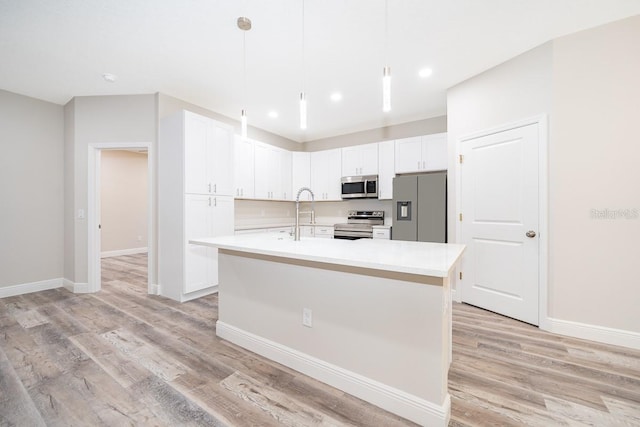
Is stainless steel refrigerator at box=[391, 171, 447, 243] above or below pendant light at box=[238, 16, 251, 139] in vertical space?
below

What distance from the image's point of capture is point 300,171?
5773 millimetres

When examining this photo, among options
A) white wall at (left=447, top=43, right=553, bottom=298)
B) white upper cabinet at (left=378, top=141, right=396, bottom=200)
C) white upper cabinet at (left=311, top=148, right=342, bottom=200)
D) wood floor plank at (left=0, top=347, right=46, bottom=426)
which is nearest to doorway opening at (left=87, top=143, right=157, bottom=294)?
wood floor plank at (left=0, top=347, right=46, bottom=426)

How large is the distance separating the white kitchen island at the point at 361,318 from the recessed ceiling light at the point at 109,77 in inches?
102

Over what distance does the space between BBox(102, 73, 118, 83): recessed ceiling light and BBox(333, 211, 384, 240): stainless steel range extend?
392 cm

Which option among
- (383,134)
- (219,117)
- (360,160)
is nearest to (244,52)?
(219,117)

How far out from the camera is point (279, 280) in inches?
82.1

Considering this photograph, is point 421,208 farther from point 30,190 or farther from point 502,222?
point 30,190

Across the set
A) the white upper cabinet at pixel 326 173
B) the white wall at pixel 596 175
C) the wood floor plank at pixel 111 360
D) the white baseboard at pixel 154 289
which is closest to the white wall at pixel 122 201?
the white baseboard at pixel 154 289

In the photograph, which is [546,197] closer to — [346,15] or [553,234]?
[553,234]

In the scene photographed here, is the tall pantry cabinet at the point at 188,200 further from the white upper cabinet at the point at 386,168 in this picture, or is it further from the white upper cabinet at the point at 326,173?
the white upper cabinet at the point at 386,168

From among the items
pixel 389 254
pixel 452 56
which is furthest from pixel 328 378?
pixel 452 56

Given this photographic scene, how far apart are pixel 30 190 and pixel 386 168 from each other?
5.38 metres

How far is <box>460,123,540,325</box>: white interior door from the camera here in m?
2.76

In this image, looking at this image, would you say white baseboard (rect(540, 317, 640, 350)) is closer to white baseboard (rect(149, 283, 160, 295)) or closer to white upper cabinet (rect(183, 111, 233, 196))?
white upper cabinet (rect(183, 111, 233, 196))
